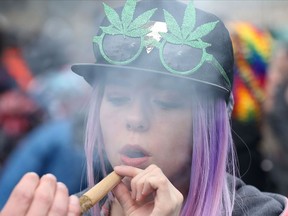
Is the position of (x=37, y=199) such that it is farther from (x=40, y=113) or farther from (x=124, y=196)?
(x=40, y=113)

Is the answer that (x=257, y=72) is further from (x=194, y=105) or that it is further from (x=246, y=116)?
(x=194, y=105)

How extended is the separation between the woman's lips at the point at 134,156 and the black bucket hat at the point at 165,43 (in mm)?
239

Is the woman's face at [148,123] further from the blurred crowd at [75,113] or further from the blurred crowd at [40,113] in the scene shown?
the blurred crowd at [75,113]

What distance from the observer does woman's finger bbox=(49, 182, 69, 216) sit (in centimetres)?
192

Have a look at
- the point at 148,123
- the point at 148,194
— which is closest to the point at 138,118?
the point at 148,123

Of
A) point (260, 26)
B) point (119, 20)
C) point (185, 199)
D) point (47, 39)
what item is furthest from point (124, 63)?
point (47, 39)

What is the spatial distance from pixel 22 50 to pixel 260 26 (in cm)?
263

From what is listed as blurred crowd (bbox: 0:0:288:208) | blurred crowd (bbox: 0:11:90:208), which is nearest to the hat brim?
blurred crowd (bbox: 0:11:90:208)

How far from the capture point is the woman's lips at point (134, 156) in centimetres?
227

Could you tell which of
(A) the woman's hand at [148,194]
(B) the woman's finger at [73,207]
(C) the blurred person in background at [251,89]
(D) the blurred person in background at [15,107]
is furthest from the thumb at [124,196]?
(D) the blurred person in background at [15,107]

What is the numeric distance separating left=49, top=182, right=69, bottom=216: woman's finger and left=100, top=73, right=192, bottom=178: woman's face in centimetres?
37

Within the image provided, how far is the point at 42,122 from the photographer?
5910mm

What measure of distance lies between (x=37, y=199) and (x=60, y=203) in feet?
0.20

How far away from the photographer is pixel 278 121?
4.82m
